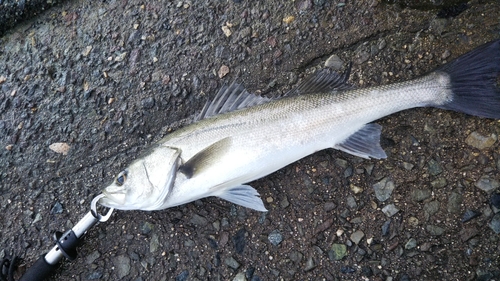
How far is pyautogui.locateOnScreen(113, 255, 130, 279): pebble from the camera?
3.12 m

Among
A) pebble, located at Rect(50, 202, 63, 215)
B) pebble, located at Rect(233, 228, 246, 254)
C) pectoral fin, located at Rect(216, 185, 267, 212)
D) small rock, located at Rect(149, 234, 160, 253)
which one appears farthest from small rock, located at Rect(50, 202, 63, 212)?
pebble, located at Rect(233, 228, 246, 254)

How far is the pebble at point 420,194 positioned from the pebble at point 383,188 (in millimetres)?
167

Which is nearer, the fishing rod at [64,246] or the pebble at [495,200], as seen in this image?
the pebble at [495,200]

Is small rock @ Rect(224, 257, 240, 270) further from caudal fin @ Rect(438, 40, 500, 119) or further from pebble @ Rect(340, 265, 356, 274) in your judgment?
caudal fin @ Rect(438, 40, 500, 119)

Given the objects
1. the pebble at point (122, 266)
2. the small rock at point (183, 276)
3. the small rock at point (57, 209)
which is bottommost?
the small rock at point (183, 276)

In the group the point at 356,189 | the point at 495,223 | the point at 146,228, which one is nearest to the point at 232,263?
the point at 146,228

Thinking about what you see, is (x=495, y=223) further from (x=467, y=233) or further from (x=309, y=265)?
(x=309, y=265)

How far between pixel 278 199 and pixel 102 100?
181cm

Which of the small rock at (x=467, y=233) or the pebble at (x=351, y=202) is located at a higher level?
the pebble at (x=351, y=202)

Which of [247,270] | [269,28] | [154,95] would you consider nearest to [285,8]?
[269,28]

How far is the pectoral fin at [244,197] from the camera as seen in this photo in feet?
9.71

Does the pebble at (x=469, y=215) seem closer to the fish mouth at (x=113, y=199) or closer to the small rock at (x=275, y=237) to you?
the small rock at (x=275, y=237)

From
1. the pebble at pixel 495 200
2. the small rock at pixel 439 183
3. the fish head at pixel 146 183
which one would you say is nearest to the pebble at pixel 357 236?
the small rock at pixel 439 183

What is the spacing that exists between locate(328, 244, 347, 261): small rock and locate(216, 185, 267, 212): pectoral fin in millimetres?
610
